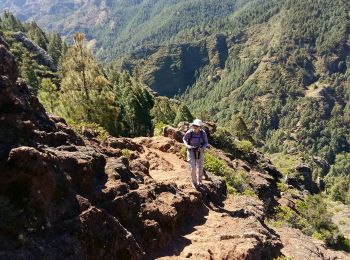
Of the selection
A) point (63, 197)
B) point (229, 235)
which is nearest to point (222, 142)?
point (229, 235)

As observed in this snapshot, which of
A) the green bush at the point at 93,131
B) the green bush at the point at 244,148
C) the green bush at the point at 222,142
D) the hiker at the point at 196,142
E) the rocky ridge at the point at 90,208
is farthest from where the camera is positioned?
the green bush at the point at 244,148

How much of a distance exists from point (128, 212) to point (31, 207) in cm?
338

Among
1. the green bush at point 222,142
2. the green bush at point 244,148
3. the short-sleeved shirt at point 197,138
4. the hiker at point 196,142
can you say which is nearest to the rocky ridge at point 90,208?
the hiker at point 196,142

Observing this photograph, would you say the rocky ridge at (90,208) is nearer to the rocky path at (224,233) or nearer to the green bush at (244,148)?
the rocky path at (224,233)

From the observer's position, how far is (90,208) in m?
10.6

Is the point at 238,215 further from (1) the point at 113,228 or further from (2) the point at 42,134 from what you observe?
(2) the point at 42,134

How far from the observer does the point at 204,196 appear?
55.5 ft

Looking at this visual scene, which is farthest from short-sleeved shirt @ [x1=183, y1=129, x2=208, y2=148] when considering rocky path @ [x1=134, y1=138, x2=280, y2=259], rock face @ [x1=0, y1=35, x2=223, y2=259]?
rock face @ [x1=0, y1=35, x2=223, y2=259]

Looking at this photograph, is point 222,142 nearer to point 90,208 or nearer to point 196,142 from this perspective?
point 196,142

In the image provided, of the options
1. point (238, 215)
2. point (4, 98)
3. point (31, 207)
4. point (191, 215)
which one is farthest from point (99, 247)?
point (238, 215)

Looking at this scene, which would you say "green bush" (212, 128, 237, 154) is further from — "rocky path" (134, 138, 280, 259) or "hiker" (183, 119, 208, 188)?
"hiker" (183, 119, 208, 188)

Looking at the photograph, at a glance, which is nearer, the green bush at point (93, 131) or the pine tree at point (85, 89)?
the green bush at point (93, 131)

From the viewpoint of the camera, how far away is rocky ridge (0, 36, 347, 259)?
931 centimetres

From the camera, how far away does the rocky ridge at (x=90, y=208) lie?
30.6 ft
